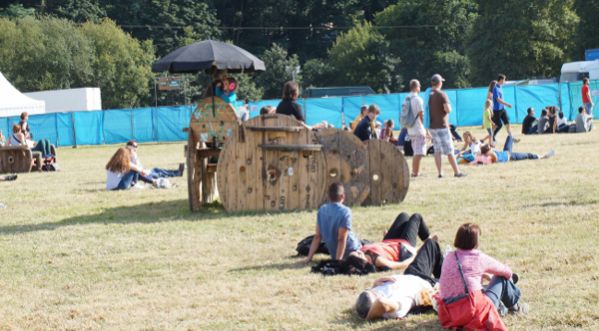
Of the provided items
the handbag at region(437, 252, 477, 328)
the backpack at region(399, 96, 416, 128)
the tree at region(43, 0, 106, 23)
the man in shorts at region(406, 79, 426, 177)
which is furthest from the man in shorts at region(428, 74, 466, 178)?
the tree at region(43, 0, 106, 23)

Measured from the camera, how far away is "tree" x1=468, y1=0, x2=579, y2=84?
7356cm

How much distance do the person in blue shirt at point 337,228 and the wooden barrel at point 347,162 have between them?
463 cm

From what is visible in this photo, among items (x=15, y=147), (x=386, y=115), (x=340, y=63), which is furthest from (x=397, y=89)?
(x=15, y=147)

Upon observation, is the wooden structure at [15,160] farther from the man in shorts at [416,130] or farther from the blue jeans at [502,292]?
the blue jeans at [502,292]

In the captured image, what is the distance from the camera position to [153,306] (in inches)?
342

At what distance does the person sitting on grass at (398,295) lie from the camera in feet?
25.3

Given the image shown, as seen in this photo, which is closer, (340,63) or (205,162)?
(205,162)

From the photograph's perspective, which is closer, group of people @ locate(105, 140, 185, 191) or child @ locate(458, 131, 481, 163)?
group of people @ locate(105, 140, 185, 191)

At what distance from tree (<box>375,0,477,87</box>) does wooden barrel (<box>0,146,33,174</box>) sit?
61351 millimetres

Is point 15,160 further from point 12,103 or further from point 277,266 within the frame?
point 277,266

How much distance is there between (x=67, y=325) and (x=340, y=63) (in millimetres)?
80715

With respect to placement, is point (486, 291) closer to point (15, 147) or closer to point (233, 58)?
point (233, 58)

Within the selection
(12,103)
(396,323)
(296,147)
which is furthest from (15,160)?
(396,323)

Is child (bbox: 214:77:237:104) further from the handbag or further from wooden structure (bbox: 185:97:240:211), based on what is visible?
the handbag
